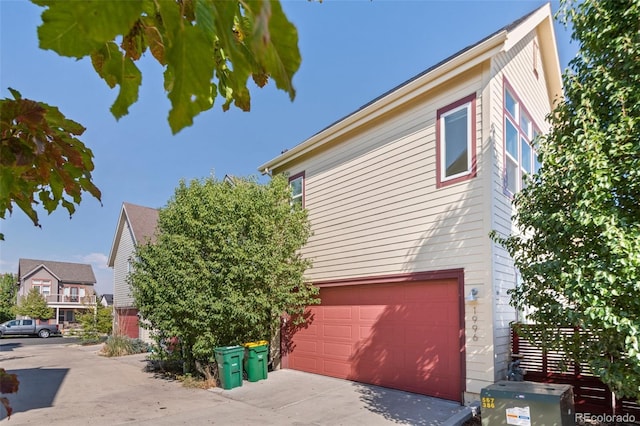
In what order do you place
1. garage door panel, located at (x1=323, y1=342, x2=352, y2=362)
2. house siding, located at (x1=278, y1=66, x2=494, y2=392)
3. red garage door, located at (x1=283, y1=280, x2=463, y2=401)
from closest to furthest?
house siding, located at (x1=278, y1=66, x2=494, y2=392) → red garage door, located at (x1=283, y1=280, x2=463, y2=401) → garage door panel, located at (x1=323, y1=342, x2=352, y2=362)

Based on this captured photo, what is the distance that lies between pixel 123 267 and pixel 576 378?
77.3 ft

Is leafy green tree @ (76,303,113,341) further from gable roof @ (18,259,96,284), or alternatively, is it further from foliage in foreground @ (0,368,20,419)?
foliage in foreground @ (0,368,20,419)

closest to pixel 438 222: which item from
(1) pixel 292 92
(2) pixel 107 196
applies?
(2) pixel 107 196

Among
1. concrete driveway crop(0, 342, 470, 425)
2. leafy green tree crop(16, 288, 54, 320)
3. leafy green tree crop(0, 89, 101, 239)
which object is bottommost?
leafy green tree crop(16, 288, 54, 320)

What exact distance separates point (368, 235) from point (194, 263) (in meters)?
4.24

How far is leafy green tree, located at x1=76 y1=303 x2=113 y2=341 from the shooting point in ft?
74.5

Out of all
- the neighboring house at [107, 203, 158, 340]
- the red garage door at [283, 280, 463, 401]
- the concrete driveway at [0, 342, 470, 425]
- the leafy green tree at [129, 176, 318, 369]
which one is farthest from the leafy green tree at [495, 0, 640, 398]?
the neighboring house at [107, 203, 158, 340]

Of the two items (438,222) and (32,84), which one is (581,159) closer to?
(438,222)

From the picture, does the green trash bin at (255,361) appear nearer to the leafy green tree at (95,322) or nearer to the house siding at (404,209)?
the house siding at (404,209)

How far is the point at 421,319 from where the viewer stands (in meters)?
8.05

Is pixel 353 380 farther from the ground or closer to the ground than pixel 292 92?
closer to the ground

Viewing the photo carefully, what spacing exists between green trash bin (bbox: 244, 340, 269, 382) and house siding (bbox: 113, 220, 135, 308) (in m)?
15.1

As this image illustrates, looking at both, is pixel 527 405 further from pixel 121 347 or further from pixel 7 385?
pixel 121 347

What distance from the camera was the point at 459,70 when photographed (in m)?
7.68
